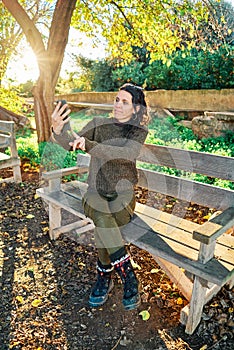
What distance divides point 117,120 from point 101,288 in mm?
1385

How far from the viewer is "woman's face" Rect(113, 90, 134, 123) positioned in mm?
2580

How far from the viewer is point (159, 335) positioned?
236 centimetres

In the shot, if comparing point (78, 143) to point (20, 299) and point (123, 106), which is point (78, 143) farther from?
point (20, 299)

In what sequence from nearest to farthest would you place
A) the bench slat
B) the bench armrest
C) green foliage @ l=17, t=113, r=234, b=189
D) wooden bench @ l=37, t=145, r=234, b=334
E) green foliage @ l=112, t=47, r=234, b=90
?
the bench armrest → wooden bench @ l=37, t=145, r=234, b=334 → the bench slat → green foliage @ l=17, t=113, r=234, b=189 → green foliage @ l=112, t=47, r=234, b=90

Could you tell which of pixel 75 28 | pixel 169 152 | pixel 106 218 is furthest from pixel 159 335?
pixel 75 28

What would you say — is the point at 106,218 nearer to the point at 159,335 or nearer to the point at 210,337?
the point at 159,335

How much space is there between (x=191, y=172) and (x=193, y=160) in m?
0.10

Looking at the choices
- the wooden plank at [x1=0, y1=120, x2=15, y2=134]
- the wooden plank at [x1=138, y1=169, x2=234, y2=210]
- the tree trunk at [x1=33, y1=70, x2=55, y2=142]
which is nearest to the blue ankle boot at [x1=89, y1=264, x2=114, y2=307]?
the wooden plank at [x1=138, y1=169, x2=234, y2=210]

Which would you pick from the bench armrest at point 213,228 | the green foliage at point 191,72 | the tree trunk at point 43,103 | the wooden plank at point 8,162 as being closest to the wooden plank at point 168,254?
the bench armrest at point 213,228

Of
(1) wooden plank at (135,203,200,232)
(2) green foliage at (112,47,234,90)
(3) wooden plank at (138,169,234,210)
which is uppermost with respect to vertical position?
(2) green foliage at (112,47,234,90)

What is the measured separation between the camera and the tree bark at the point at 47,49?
5863mm

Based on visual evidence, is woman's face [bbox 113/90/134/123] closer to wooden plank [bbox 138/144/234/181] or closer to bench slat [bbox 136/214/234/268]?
wooden plank [bbox 138/144/234/181]

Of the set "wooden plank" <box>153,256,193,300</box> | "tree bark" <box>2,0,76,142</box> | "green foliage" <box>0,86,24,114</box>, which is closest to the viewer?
"wooden plank" <box>153,256,193,300</box>

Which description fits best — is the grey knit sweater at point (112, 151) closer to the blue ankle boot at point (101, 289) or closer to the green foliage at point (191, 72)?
the blue ankle boot at point (101, 289)
